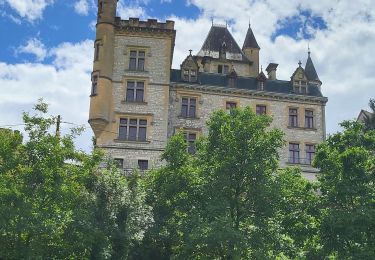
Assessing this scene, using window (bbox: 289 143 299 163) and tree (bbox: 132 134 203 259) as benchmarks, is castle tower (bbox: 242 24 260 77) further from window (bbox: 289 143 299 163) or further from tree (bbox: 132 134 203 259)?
tree (bbox: 132 134 203 259)

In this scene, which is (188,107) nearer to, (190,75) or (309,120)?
(190,75)

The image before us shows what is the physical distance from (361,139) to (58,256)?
14162mm

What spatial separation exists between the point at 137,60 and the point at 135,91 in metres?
2.86

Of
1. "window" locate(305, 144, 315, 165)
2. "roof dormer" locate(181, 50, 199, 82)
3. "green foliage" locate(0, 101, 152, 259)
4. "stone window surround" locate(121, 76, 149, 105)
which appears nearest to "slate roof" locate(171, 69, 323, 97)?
"roof dormer" locate(181, 50, 199, 82)

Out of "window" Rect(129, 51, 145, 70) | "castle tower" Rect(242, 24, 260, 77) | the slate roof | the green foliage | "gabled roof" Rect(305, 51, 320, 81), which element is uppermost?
"castle tower" Rect(242, 24, 260, 77)

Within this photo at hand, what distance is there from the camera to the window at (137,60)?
44531 mm

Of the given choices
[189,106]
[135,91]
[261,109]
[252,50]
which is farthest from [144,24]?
[252,50]

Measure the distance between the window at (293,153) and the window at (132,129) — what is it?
514 inches

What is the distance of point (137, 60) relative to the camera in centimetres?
4472

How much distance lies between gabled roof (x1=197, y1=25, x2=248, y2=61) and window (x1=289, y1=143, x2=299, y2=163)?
479 inches

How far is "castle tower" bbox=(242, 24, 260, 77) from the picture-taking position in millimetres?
54016

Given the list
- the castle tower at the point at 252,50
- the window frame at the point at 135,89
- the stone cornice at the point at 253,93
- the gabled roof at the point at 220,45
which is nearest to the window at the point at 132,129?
the window frame at the point at 135,89

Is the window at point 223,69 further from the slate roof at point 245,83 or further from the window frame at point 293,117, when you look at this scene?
the window frame at point 293,117

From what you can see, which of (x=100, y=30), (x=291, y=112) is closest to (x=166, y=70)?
(x=100, y=30)
